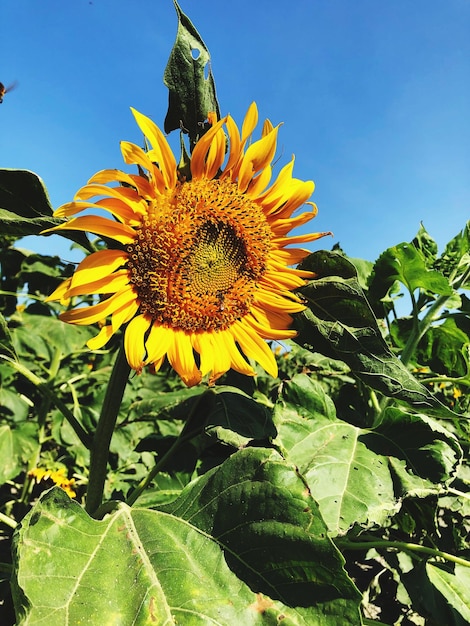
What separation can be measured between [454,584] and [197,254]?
3.68ft

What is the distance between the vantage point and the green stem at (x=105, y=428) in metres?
1.14

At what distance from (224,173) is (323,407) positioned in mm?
610

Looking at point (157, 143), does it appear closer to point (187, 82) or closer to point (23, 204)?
point (187, 82)

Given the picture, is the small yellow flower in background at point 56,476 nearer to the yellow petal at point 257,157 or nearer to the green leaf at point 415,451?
the green leaf at point 415,451

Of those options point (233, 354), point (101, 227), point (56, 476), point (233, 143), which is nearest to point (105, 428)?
point (233, 354)

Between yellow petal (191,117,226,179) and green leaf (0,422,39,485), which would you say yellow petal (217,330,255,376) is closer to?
yellow petal (191,117,226,179)

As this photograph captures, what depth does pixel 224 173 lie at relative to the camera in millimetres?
1199

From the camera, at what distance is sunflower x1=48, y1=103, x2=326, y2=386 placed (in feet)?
3.52

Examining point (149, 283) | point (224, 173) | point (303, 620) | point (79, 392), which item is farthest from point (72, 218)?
point (79, 392)

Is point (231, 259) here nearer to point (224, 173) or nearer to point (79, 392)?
point (224, 173)

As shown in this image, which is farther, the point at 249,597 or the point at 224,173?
the point at 224,173

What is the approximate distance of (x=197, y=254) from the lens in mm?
1220

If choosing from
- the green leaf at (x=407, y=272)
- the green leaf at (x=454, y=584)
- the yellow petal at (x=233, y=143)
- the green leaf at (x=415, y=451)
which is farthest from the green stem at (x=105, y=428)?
the green leaf at (x=454, y=584)

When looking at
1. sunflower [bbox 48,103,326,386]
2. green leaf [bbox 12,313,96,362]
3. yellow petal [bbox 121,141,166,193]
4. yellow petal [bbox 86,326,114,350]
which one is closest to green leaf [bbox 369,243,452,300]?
sunflower [bbox 48,103,326,386]
